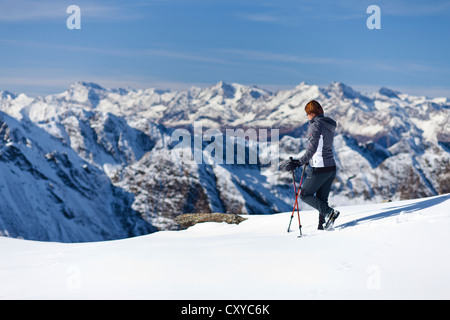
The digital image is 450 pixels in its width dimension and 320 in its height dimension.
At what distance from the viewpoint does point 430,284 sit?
7801 millimetres

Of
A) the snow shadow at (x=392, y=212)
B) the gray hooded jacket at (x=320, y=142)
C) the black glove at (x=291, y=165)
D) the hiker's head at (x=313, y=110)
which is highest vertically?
the hiker's head at (x=313, y=110)

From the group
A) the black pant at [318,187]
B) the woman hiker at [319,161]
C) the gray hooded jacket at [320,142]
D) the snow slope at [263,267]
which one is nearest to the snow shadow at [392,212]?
the snow slope at [263,267]

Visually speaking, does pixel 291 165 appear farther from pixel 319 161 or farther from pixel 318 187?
pixel 318 187

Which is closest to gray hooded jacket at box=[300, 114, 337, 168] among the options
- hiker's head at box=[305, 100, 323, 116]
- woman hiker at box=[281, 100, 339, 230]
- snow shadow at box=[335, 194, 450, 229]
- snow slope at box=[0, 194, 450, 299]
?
woman hiker at box=[281, 100, 339, 230]

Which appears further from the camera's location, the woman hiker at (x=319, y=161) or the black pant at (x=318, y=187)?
the black pant at (x=318, y=187)

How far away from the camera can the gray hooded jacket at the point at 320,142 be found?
11797mm

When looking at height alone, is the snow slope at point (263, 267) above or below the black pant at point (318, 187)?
below

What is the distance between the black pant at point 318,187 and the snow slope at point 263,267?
79 centimetres

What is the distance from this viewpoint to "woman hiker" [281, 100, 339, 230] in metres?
11.8

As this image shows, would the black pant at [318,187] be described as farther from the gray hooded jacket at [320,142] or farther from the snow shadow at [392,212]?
the snow shadow at [392,212]

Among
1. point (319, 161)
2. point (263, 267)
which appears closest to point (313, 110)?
point (319, 161)
